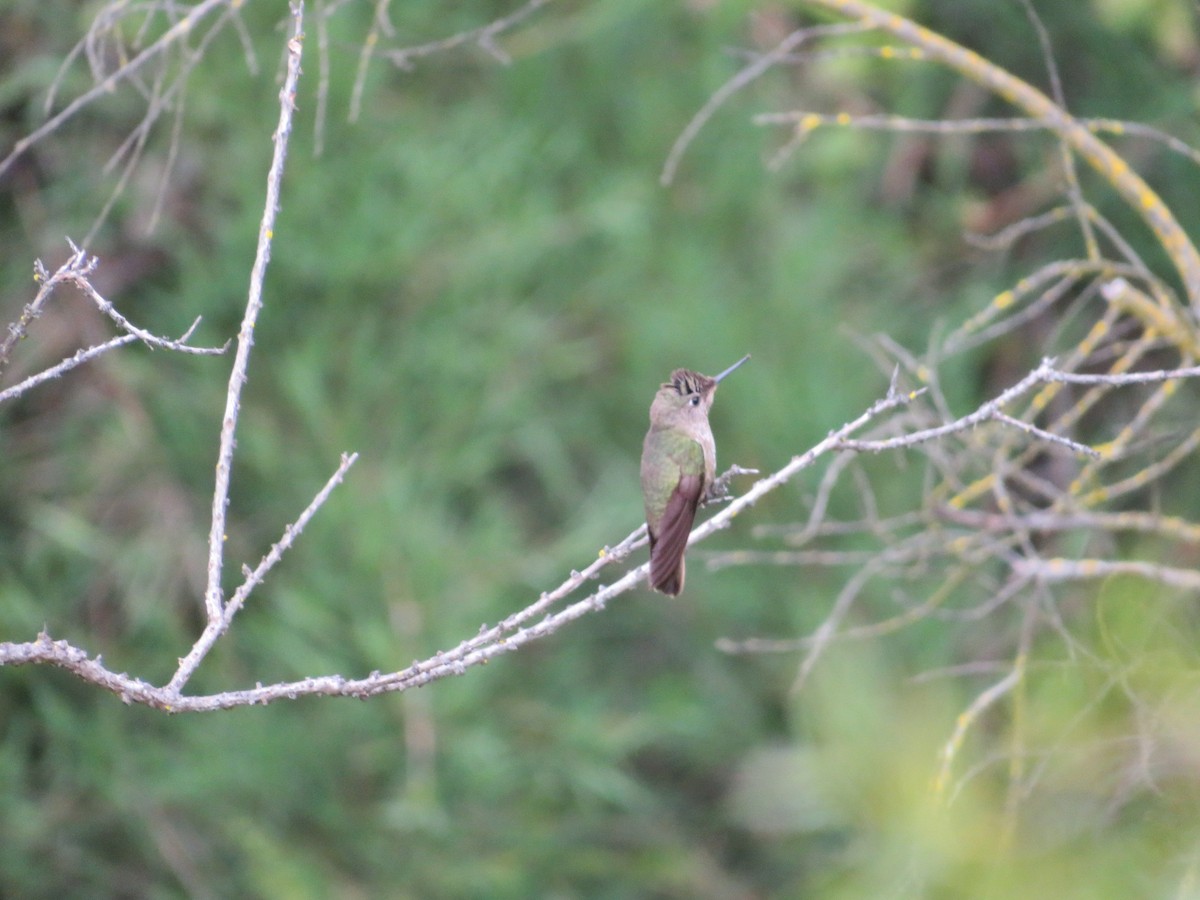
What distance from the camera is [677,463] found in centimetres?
370

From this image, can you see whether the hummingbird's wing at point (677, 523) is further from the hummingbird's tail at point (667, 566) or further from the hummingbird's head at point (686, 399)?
the hummingbird's head at point (686, 399)

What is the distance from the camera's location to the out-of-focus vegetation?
695 cm

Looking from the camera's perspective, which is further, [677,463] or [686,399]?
[686,399]

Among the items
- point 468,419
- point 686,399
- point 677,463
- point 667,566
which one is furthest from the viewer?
point 468,419

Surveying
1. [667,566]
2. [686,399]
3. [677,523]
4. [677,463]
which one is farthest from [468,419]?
[667,566]

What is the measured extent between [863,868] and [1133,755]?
85.2 inches

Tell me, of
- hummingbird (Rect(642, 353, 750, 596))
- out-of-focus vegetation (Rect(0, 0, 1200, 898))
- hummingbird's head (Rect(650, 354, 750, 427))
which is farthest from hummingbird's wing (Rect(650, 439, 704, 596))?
out-of-focus vegetation (Rect(0, 0, 1200, 898))

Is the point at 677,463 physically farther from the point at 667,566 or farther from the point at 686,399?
the point at 667,566

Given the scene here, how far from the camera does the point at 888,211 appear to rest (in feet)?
27.3

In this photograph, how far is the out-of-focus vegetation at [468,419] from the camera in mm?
6945

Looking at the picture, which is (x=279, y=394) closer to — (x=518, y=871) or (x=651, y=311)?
(x=651, y=311)

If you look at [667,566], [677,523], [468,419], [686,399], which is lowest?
[667,566]

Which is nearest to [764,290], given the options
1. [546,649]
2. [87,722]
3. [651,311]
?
[651,311]

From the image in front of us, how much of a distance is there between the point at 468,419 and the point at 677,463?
3.86 metres
